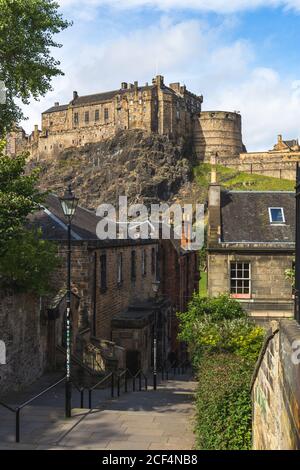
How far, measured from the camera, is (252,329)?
1828 cm

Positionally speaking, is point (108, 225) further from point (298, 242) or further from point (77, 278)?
point (298, 242)

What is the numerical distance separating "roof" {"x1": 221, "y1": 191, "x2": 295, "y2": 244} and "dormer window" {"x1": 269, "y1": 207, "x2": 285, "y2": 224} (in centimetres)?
17

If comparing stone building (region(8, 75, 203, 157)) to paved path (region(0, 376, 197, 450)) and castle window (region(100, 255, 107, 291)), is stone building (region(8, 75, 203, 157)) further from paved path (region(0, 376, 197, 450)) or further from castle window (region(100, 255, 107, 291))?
paved path (region(0, 376, 197, 450))

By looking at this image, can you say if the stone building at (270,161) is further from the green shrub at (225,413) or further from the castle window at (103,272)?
the green shrub at (225,413)

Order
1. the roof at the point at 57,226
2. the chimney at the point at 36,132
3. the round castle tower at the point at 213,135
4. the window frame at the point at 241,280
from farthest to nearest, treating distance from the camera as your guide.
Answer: the chimney at the point at 36,132
the round castle tower at the point at 213,135
the window frame at the point at 241,280
the roof at the point at 57,226

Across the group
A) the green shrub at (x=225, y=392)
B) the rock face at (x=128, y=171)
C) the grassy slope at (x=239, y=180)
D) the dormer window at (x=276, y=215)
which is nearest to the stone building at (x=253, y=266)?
the dormer window at (x=276, y=215)

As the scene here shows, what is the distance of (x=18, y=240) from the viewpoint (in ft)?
53.2

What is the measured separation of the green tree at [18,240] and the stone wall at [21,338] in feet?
2.35

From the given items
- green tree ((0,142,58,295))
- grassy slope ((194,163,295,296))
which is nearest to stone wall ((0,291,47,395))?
green tree ((0,142,58,295))

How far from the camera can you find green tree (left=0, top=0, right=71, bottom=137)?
1977 cm

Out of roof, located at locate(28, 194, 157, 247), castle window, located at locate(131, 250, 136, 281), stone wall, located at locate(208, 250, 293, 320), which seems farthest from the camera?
castle window, located at locate(131, 250, 136, 281)

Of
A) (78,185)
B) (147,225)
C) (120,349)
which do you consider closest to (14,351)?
(120,349)

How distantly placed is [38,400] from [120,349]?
711 centimetres

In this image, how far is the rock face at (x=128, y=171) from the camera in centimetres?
11662
